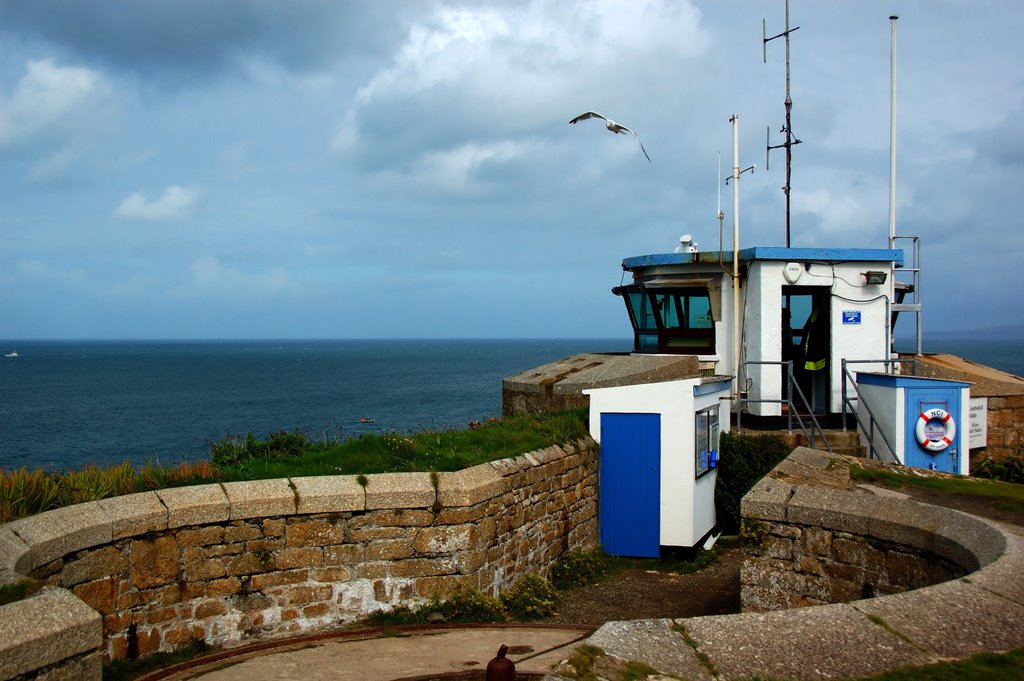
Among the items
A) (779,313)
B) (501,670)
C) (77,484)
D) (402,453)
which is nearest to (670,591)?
(402,453)

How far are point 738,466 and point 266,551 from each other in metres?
8.64

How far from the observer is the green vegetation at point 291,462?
22.7ft

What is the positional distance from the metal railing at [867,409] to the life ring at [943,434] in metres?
0.52

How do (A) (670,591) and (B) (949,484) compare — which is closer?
(B) (949,484)

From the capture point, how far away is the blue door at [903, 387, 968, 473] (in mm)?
14031

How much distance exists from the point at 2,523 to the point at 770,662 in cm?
568

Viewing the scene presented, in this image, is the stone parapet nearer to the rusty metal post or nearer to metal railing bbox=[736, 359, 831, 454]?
the rusty metal post

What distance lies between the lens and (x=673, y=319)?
57.4 ft

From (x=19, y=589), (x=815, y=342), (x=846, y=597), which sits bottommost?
(x=846, y=597)

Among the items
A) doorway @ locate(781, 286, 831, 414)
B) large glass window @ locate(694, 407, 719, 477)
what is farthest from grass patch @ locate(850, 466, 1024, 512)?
doorway @ locate(781, 286, 831, 414)

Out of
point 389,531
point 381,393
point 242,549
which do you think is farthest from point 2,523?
point 381,393

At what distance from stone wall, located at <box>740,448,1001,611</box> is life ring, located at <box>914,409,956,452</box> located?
696 centimetres

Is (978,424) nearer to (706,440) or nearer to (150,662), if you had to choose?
(706,440)

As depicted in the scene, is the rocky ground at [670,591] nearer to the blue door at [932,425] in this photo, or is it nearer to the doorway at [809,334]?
the blue door at [932,425]
